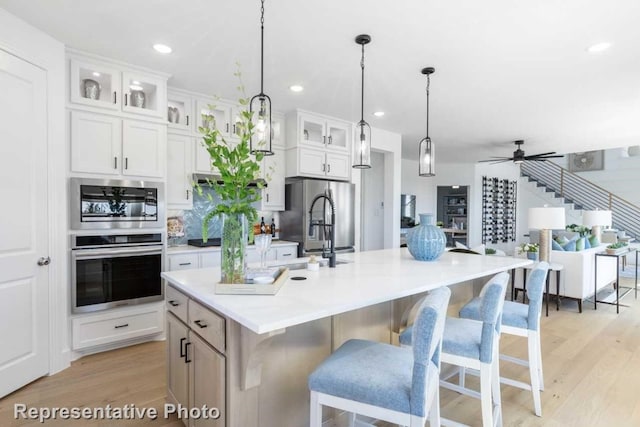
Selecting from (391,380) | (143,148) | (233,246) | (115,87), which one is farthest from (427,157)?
(115,87)

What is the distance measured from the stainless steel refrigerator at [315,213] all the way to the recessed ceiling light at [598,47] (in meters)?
2.75

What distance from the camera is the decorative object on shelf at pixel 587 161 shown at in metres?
9.57

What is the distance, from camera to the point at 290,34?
254cm

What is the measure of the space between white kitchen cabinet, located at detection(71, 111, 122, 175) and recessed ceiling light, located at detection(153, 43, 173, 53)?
73 centimetres

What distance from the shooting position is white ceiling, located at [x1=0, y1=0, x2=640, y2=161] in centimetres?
223

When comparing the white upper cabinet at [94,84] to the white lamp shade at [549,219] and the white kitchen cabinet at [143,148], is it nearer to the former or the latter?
the white kitchen cabinet at [143,148]

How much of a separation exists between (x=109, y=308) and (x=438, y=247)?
9.20 feet

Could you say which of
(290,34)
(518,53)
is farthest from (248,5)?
(518,53)

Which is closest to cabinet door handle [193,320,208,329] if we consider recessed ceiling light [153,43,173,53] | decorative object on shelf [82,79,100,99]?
recessed ceiling light [153,43,173,53]

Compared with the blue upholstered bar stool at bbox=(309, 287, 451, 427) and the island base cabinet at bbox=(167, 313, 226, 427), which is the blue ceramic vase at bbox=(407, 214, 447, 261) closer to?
the blue upholstered bar stool at bbox=(309, 287, 451, 427)

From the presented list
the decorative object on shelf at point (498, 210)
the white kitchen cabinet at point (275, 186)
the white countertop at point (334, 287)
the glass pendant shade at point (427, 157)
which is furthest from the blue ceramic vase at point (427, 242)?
the decorative object on shelf at point (498, 210)

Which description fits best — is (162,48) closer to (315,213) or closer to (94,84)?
(94,84)

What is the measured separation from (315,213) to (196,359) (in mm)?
2833

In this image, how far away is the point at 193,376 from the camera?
1.71m
